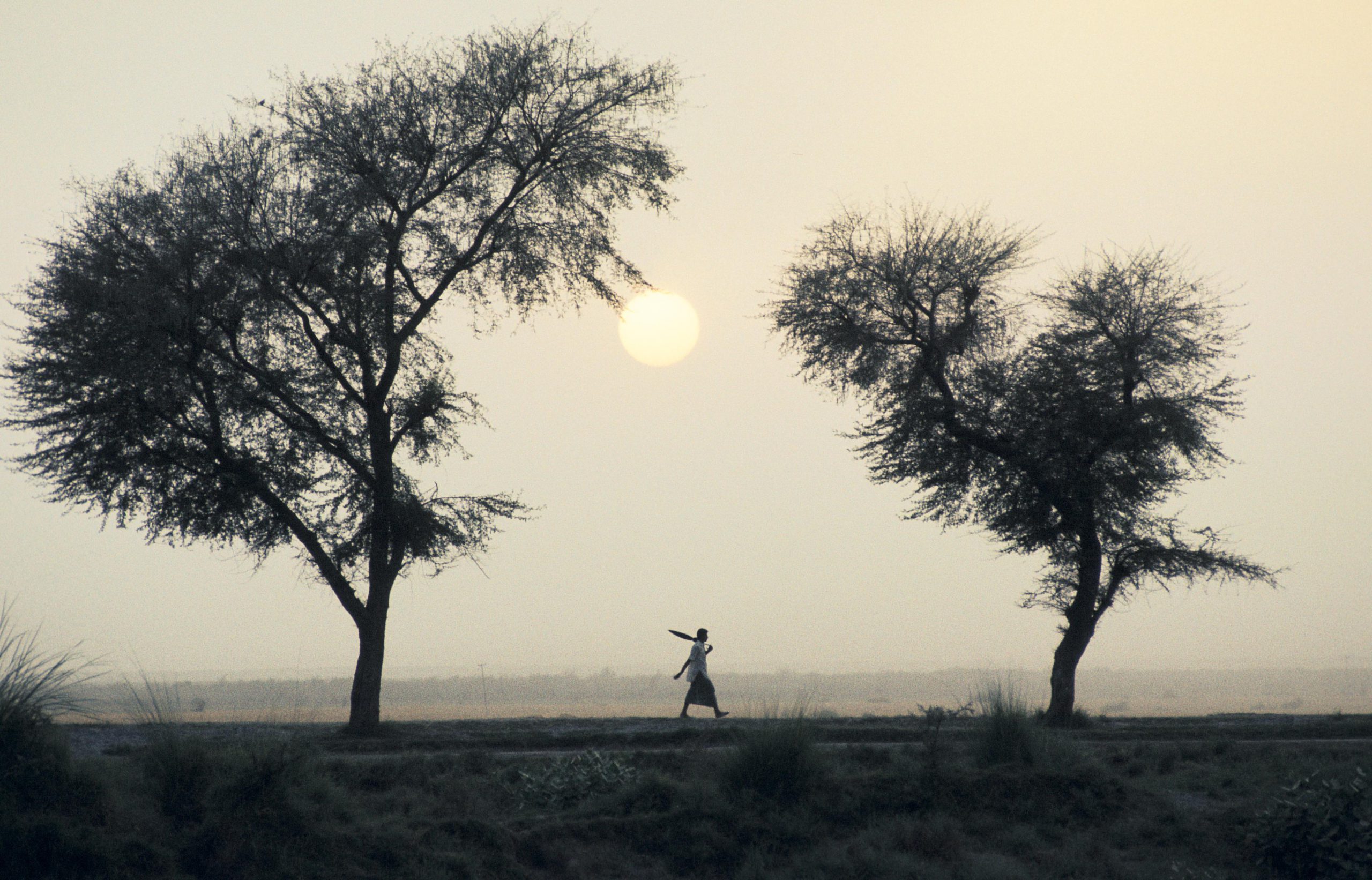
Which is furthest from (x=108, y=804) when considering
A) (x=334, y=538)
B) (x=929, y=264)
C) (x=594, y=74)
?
(x=929, y=264)

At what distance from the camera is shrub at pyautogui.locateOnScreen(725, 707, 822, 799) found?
12.1 m

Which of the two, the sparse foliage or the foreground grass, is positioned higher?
the sparse foliage

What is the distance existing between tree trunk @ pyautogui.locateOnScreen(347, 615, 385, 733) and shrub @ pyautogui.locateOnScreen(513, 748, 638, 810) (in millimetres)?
7744

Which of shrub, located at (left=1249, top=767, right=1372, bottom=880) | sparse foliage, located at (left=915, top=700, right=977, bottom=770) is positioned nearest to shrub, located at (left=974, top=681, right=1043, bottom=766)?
sparse foliage, located at (left=915, top=700, right=977, bottom=770)

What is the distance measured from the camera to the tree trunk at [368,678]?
1953cm

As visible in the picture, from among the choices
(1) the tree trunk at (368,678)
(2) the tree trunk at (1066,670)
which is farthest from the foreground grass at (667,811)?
(2) the tree trunk at (1066,670)

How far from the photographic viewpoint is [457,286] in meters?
23.0

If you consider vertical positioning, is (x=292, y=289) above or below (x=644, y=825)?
above

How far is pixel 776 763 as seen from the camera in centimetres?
1223

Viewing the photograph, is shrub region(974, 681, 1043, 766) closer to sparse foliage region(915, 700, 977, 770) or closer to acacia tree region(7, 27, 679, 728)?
sparse foliage region(915, 700, 977, 770)

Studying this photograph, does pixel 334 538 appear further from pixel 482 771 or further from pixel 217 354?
pixel 482 771

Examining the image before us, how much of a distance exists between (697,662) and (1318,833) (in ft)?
40.3

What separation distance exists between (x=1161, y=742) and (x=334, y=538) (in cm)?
1632

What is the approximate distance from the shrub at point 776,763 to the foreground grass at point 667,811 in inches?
0.9
